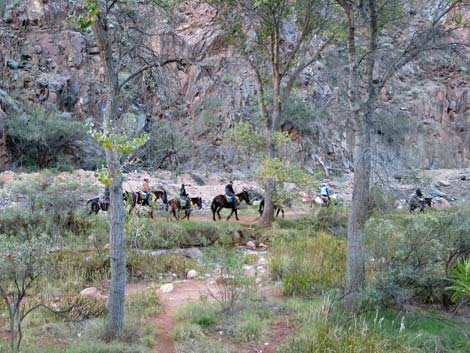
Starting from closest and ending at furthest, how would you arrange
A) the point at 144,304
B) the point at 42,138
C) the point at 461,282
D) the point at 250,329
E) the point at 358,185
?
1. the point at 250,329
2. the point at 461,282
3. the point at 358,185
4. the point at 144,304
5. the point at 42,138

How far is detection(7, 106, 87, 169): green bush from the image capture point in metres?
25.2

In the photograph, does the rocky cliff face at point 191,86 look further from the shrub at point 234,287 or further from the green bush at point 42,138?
the shrub at point 234,287

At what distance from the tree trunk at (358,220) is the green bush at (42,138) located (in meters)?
20.3

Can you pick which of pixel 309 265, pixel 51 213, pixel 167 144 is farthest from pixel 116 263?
pixel 167 144

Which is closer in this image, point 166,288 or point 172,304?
point 172,304

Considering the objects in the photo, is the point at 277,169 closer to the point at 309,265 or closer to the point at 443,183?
the point at 309,265

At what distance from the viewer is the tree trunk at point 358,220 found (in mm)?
7406

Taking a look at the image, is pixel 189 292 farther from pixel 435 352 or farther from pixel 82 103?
pixel 82 103

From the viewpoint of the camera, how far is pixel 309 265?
9383mm

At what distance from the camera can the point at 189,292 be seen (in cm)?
879

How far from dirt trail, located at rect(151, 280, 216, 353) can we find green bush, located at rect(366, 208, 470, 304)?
296 centimetres

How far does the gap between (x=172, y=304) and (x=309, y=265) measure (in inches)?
110

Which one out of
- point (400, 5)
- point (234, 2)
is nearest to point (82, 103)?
point (234, 2)

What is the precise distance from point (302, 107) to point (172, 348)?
30.1 m
